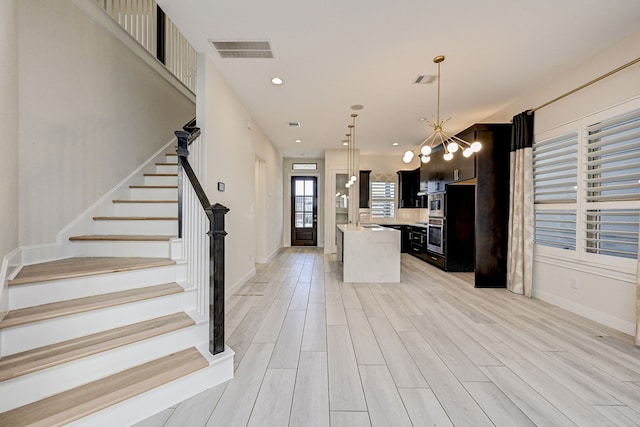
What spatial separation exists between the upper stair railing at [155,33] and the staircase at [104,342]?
278 cm

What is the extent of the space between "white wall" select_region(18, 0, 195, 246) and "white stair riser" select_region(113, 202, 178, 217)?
0.87 feet

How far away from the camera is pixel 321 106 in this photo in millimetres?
4496

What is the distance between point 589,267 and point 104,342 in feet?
15.1

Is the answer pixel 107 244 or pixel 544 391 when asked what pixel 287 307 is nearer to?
pixel 107 244

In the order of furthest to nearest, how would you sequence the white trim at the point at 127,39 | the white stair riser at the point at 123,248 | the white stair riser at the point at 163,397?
the white trim at the point at 127,39, the white stair riser at the point at 123,248, the white stair riser at the point at 163,397

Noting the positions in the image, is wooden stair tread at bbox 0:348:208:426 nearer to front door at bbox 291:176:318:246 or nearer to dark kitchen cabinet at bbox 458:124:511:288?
dark kitchen cabinet at bbox 458:124:511:288

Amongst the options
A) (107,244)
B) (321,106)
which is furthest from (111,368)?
(321,106)

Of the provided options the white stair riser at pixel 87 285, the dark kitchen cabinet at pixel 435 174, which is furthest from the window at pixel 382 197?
the white stair riser at pixel 87 285

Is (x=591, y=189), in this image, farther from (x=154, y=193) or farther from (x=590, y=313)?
(x=154, y=193)

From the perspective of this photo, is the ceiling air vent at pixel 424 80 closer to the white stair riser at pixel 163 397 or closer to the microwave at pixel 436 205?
the microwave at pixel 436 205

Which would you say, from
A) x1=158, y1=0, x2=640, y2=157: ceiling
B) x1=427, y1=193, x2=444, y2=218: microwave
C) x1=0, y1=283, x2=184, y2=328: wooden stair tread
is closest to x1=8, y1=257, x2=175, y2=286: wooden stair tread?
x1=0, y1=283, x2=184, y2=328: wooden stair tread

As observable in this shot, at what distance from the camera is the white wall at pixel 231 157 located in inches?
125

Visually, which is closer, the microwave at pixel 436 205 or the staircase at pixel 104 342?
the staircase at pixel 104 342

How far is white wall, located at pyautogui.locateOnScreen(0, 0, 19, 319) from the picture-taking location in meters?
1.66
